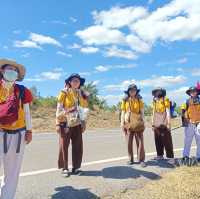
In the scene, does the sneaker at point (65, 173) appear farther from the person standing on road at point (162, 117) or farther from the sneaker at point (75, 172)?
the person standing on road at point (162, 117)

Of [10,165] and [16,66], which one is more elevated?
[16,66]

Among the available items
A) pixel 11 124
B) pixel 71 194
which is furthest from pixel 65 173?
pixel 11 124

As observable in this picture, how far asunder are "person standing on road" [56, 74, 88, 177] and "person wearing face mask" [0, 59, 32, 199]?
6.65 ft

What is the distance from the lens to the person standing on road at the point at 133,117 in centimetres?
896

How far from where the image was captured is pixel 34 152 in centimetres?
1148

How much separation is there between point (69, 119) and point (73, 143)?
0.53 metres

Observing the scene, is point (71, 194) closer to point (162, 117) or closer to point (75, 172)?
point (75, 172)

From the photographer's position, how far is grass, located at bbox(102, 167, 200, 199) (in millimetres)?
6137

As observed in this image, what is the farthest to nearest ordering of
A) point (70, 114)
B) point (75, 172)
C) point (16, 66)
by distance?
1. point (75, 172)
2. point (70, 114)
3. point (16, 66)

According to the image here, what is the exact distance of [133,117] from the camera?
9.00 metres

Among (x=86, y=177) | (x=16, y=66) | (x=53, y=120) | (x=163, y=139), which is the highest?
(x=16, y=66)

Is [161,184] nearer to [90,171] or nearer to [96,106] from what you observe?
[90,171]

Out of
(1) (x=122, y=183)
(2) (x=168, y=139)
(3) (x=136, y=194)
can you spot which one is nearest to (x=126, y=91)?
(2) (x=168, y=139)

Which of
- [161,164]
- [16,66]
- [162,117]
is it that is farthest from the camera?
[162,117]
